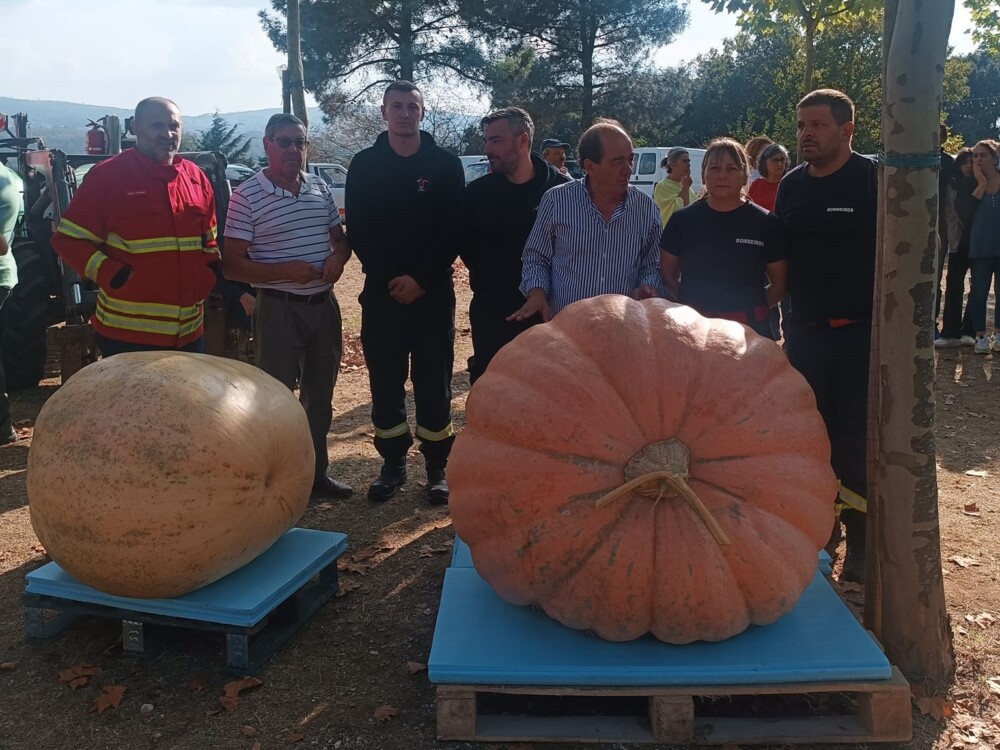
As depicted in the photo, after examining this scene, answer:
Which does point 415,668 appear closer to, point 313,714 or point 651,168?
point 313,714

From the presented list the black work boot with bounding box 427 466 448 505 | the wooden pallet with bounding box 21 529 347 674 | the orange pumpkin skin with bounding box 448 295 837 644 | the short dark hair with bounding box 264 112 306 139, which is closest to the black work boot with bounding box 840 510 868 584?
the orange pumpkin skin with bounding box 448 295 837 644

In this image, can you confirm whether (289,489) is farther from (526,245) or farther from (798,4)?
(798,4)

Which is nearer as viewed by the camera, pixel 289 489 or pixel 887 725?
pixel 887 725

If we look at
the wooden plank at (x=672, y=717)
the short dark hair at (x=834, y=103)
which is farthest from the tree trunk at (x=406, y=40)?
the wooden plank at (x=672, y=717)

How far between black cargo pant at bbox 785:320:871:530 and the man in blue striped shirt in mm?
768

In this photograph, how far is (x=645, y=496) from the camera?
9.05 ft

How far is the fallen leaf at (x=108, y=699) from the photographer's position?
306cm

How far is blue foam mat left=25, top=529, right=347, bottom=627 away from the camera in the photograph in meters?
3.21

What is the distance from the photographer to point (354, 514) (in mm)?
4934

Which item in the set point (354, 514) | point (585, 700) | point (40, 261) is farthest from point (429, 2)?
point (585, 700)

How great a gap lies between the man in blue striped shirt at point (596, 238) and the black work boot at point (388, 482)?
161cm

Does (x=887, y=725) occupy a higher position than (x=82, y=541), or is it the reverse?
(x=82, y=541)

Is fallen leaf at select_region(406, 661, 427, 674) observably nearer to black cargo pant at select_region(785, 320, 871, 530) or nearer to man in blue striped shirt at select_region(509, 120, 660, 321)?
man in blue striped shirt at select_region(509, 120, 660, 321)

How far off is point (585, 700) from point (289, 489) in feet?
4.88
